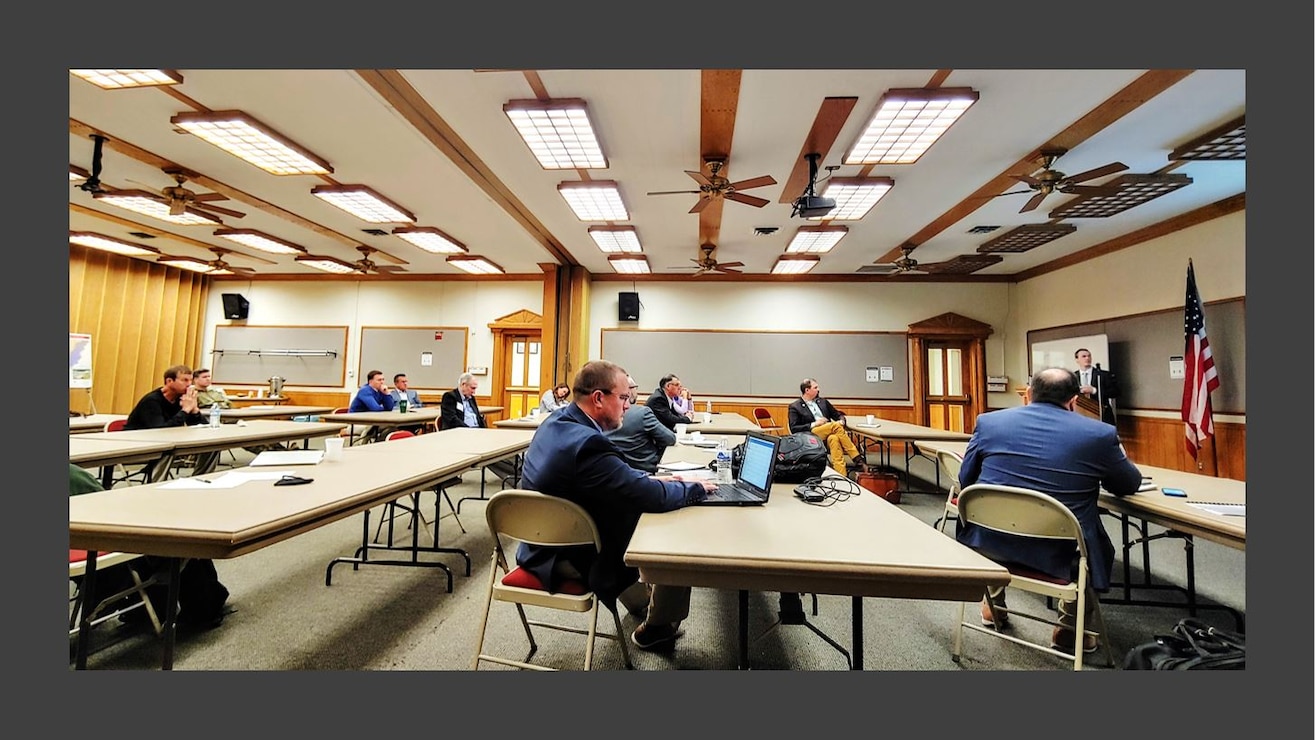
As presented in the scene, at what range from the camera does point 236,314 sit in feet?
29.6

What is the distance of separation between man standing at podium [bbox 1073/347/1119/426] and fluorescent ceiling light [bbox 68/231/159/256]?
12.8 m

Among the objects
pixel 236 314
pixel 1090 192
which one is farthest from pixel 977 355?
pixel 236 314

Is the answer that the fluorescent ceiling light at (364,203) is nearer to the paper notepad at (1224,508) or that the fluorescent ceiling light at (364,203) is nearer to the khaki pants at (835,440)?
the khaki pants at (835,440)

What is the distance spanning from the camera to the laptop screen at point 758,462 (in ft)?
6.01

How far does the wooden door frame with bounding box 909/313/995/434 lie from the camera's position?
317 inches

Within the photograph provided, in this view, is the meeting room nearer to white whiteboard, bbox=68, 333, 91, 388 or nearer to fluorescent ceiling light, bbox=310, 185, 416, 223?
fluorescent ceiling light, bbox=310, 185, 416, 223

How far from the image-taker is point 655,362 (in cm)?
855

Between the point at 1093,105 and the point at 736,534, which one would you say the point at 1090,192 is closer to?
the point at 1093,105

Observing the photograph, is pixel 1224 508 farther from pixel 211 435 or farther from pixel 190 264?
pixel 190 264

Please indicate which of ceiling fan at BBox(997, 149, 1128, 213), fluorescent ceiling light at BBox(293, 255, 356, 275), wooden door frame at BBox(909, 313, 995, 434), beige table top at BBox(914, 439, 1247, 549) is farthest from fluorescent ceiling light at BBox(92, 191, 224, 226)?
wooden door frame at BBox(909, 313, 995, 434)

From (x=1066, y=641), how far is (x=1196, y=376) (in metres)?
4.77

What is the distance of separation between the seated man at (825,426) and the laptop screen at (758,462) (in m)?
2.01

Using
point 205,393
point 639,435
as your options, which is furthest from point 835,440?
point 205,393

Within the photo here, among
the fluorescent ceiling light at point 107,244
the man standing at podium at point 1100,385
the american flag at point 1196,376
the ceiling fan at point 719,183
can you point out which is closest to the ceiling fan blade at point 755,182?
the ceiling fan at point 719,183
